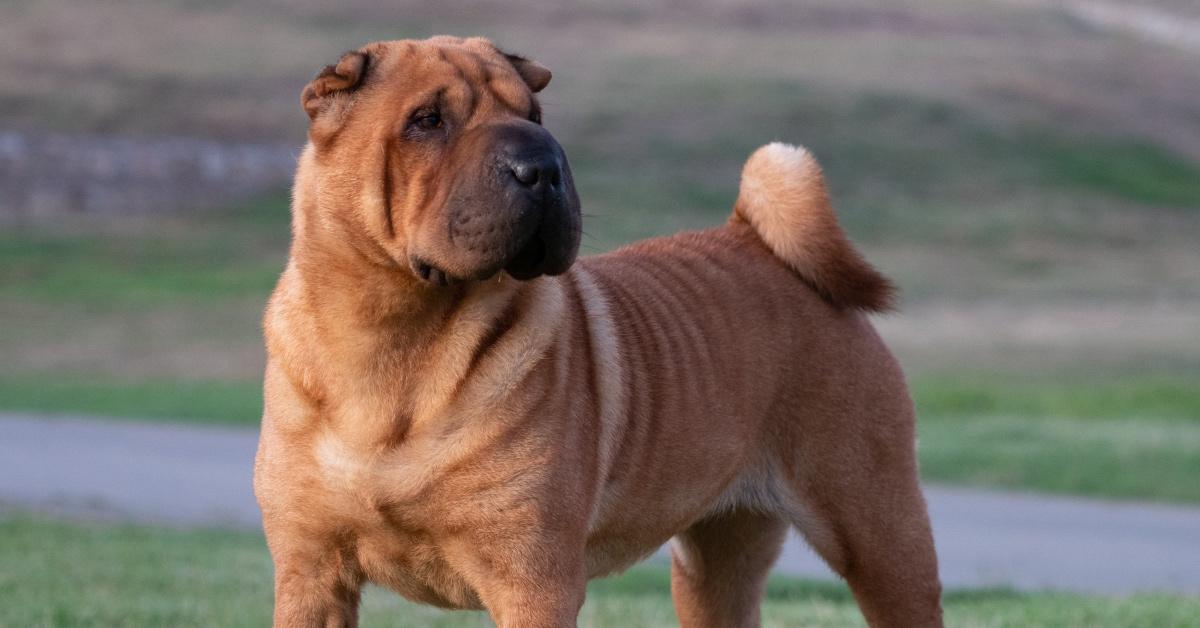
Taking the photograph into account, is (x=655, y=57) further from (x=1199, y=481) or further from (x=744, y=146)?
(x=1199, y=481)

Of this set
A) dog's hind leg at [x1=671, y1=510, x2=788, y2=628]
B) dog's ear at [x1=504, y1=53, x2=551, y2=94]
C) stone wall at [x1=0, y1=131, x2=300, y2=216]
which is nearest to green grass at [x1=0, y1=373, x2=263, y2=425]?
dog's hind leg at [x1=671, y1=510, x2=788, y2=628]

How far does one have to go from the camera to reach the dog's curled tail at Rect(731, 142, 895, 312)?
17.4 ft

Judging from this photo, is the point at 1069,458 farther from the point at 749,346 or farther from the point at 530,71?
the point at 530,71

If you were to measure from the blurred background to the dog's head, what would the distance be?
301cm

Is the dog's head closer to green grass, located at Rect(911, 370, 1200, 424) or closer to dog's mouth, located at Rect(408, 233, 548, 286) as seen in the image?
dog's mouth, located at Rect(408, 233, 548, 286)

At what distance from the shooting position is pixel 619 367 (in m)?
4.60

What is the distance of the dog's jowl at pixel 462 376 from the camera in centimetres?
405

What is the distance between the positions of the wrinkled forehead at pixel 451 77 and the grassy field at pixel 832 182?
8.91 metres

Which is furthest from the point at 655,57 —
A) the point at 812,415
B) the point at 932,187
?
the point at 812,415

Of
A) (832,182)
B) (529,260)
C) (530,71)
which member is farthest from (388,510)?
(832,182)

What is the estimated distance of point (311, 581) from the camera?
4.29m

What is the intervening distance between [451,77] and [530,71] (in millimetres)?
430

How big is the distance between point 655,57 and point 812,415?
4471cm

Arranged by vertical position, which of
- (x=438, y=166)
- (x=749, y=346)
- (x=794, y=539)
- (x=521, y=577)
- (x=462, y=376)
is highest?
(x=438, y=166)
